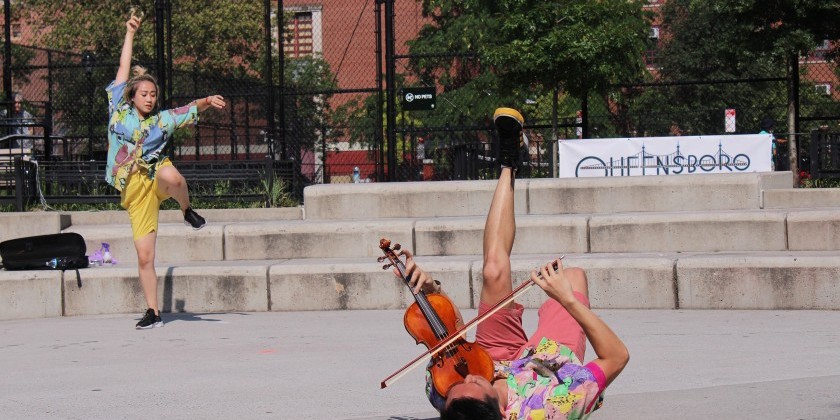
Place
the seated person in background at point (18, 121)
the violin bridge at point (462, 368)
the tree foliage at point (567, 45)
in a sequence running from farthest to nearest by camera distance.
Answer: the tree foliage at point (567, 45) → the seated person in background at point (18, 121) → the violin bridge at point (462, 368)

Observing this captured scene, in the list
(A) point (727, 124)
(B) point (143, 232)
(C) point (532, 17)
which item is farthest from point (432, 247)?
(A) point (727, 124)

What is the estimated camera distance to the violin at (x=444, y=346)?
432cm

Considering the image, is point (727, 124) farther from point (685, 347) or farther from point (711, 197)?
point (685, 347)

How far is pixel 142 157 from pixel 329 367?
276 centimetres

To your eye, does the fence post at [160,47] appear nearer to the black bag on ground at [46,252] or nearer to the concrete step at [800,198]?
the black bag on ground at [46,252]

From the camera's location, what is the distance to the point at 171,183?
8555 mm

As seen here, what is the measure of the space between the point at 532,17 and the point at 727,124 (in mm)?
4644

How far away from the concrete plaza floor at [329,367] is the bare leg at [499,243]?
28.8 inches

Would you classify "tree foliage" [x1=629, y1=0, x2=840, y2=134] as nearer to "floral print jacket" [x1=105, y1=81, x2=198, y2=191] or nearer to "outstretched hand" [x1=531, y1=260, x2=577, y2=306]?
"floral print jacket" [x1=105, y1=81, x2=198, y2=191]

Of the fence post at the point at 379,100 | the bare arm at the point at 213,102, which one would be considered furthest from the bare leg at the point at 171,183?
the fence post at the point at 379,100

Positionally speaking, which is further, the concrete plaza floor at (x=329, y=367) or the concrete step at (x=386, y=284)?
the concrete step at (x=386, y=284)

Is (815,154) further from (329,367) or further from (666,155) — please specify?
(329,367)

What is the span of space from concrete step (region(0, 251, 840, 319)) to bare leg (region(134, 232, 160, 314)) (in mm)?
811

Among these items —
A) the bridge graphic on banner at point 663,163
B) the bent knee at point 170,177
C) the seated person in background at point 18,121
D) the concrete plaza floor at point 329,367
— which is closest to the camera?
the concrete plaza floor at point 329,367
